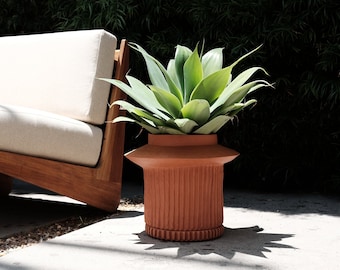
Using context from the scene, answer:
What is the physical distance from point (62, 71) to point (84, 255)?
111cm

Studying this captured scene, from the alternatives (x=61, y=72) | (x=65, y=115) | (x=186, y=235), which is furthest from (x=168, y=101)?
(x=61, y=72)

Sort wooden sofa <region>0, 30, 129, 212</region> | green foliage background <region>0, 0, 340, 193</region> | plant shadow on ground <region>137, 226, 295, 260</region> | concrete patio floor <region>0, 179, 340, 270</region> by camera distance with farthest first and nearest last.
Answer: green foliage background <region>0, 0, 340, 193</region> → wooden sofa <region>0, 30, 129, 212</region> → plant shadow on ground <region>137, 226, 295, 260</region> → concrete patio floor <region>0, 179, 340, 270</region>

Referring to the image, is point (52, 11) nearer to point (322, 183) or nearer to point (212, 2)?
point (212, 2)

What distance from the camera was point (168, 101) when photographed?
1863 mm

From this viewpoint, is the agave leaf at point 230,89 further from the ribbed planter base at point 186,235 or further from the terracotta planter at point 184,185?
the ribbed planter base at point 186,235

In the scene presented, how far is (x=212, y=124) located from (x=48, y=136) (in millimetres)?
711

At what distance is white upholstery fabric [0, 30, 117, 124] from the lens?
2.41 m

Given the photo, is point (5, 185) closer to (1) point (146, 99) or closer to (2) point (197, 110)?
(1) point (146, 99)

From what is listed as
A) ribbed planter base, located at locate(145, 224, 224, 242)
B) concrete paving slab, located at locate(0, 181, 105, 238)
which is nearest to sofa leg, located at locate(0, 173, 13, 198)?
concrete paving slab, located at locate(0, 181, 105, 238)

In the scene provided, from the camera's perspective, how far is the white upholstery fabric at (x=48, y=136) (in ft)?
6.80

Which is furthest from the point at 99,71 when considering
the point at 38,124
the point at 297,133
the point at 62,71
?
the point at 297,133

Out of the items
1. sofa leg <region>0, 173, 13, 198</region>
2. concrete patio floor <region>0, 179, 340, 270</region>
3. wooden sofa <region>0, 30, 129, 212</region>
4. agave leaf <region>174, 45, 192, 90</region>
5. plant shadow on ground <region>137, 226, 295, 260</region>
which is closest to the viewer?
concrete patio floor <region>0, 179, 340, 270</region>

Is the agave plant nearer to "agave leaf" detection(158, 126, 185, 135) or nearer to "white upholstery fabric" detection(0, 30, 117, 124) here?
"agave leaf" detection(158, 126, 185, 135)

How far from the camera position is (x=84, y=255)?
172 cm
